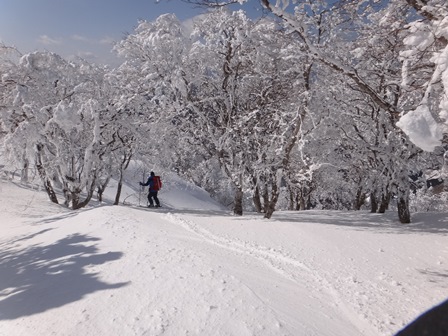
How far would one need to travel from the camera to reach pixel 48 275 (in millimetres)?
4801

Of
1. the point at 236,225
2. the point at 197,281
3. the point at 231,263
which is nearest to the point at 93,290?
the point at 197,281

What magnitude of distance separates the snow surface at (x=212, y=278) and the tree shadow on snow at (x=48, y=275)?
21 millimetres

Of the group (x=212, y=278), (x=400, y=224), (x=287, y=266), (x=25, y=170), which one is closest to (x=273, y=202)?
(x=400, y=224)

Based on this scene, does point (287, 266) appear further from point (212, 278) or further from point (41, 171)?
point (41, 171)

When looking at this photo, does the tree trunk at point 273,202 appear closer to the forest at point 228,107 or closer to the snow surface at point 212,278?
the forest at point 228,107

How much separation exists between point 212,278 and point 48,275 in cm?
262

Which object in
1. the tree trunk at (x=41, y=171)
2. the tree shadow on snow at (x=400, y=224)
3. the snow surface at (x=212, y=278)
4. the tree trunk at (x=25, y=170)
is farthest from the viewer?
the tree trunk at (x=25, y=170)

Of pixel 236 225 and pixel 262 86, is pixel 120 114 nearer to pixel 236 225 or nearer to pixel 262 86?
pixel 262 86

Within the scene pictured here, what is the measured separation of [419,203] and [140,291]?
31.3 meters

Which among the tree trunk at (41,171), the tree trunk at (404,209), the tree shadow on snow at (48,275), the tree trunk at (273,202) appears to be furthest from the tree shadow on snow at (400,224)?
the tree trunk at (41,171)

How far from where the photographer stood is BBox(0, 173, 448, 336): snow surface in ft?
11.7

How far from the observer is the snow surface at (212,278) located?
3.57m

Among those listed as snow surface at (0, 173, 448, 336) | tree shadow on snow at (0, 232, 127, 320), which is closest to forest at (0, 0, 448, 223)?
snow surface at (0, 173, 448, 336)

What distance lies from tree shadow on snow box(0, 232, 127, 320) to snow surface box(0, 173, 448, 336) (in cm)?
2
